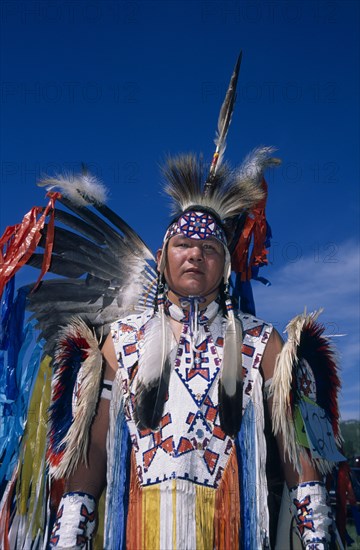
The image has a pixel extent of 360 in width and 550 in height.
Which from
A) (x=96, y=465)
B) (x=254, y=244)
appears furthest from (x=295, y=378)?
(x=96, y=465)

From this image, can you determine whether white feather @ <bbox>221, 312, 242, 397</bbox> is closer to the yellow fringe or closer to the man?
the man

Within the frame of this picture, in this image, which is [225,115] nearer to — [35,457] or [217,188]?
[217,188]

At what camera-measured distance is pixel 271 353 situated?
3.04 meters

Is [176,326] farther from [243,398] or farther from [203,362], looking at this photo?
[243,398]

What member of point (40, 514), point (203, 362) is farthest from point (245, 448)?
point (40, 514)

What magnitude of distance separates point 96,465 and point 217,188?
1.64 m

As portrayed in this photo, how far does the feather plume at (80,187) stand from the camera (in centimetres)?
361

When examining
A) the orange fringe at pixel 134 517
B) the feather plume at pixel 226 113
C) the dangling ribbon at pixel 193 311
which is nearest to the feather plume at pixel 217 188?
the feather plume at pixel 226 113

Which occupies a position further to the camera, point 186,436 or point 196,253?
point 196,253

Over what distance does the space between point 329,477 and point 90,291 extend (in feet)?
A: 5.74

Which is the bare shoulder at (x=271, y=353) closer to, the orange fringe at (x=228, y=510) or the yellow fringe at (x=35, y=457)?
the orange fringe at (x=228, y=510)

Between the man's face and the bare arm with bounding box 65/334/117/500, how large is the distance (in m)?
0.61

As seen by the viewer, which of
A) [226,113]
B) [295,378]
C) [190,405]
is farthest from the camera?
[226,113]

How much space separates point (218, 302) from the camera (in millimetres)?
3307
